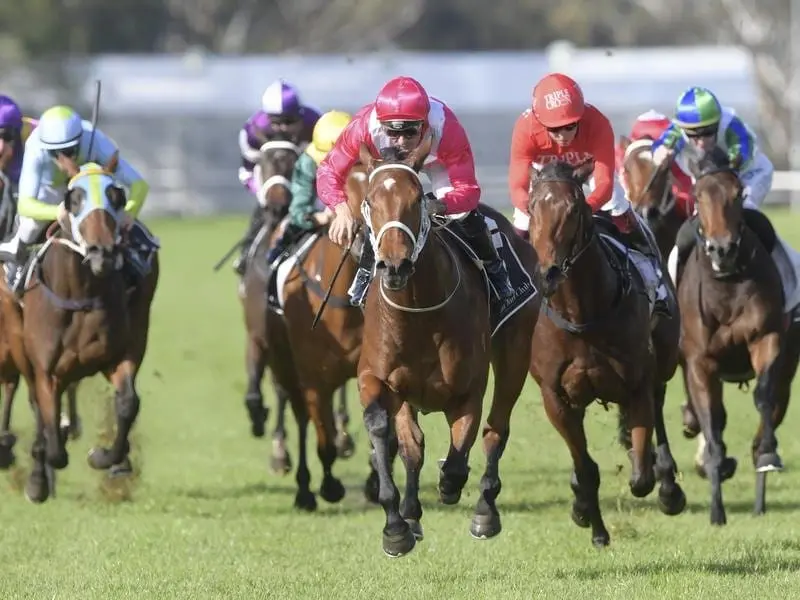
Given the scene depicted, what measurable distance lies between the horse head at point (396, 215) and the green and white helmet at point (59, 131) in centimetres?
344

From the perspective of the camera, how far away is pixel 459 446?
7.21 meters

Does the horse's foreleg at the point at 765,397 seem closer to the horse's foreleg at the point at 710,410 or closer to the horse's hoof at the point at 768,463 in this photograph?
the horse's hoof at the point at 768,463

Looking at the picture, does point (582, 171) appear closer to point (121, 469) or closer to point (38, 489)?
point (121, 469)

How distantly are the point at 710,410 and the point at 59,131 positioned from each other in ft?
12.8

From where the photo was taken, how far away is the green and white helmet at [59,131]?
9.88 m

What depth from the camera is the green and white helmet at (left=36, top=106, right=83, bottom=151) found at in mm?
9875

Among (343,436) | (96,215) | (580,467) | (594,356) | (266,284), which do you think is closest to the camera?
(594,356)

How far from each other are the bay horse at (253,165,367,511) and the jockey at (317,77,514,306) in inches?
53.5

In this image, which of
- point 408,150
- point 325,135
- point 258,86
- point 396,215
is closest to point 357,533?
point 325,135

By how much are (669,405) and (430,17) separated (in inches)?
1868

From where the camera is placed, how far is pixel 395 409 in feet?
23.6

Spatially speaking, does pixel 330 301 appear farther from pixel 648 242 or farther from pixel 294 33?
pixel 294 33

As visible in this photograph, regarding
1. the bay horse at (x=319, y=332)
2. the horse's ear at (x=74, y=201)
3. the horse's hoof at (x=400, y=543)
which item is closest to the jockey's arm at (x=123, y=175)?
the horse's ear at (x=74, y=201)

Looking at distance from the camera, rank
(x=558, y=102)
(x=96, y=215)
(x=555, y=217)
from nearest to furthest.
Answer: (x=555, y=217) → (x=558, y=102) → (x=96, y=215)
